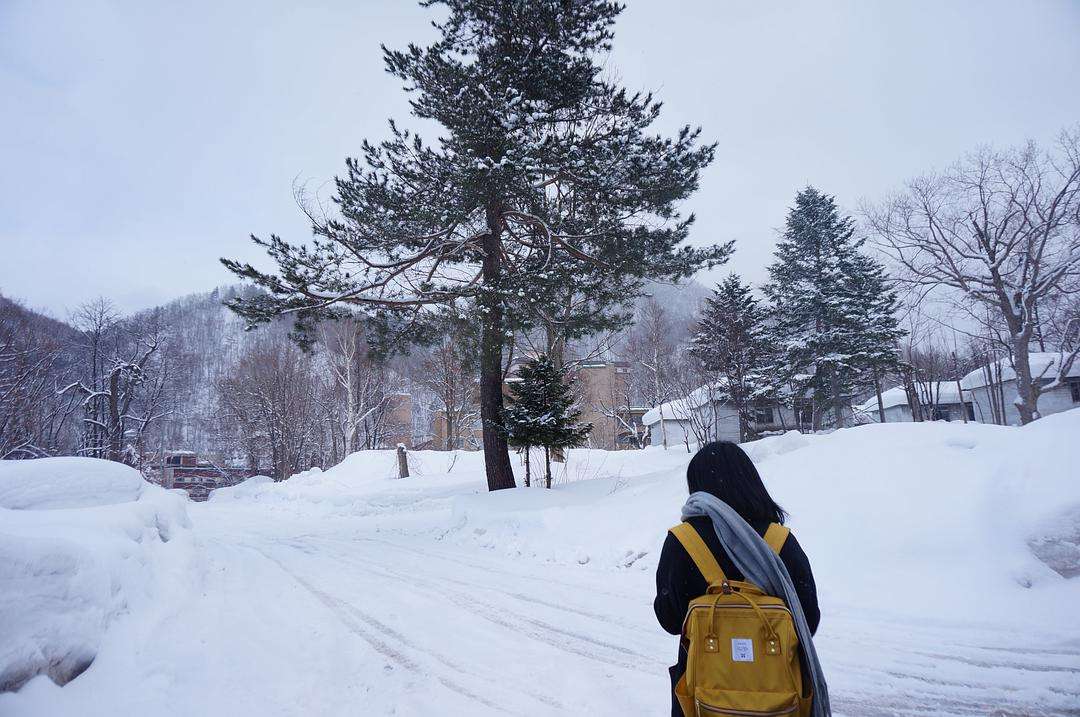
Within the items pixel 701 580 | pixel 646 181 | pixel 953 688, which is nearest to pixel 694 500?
pixel 701 580

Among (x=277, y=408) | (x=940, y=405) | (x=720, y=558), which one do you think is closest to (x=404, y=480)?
(x=277, y=408)

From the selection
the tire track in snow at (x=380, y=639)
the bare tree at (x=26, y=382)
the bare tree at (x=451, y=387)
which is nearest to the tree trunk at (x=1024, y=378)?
the bare tree at (x=451, y=387)

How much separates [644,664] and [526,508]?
6.97 m

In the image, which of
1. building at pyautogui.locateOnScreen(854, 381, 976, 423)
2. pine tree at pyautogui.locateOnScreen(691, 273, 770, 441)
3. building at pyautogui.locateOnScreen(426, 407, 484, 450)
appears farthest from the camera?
building at pyautogui.locateOnScreen(854, 381, 976, 423)

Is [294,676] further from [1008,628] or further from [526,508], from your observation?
[526,508]

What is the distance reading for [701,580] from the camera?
2127 millimetres

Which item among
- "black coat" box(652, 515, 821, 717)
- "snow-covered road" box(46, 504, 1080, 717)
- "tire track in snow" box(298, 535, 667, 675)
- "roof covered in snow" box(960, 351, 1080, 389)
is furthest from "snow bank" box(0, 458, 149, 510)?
"roof covered in snow" box(960, 351, 1080, 389)

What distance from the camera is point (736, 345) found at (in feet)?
87.3

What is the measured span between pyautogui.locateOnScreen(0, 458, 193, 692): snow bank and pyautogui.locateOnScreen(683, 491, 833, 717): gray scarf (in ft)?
12.8

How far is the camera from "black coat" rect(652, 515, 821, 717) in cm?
214

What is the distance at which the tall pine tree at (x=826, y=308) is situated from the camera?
30.2 m

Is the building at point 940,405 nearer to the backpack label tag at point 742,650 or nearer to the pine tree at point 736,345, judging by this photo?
the pine tree at point 736,345

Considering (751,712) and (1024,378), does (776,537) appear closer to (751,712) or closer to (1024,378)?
(751,712)

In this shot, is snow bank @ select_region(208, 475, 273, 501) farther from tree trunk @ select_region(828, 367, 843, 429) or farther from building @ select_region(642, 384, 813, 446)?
tree trunk @ select_region(828, 367, 843, 429)
